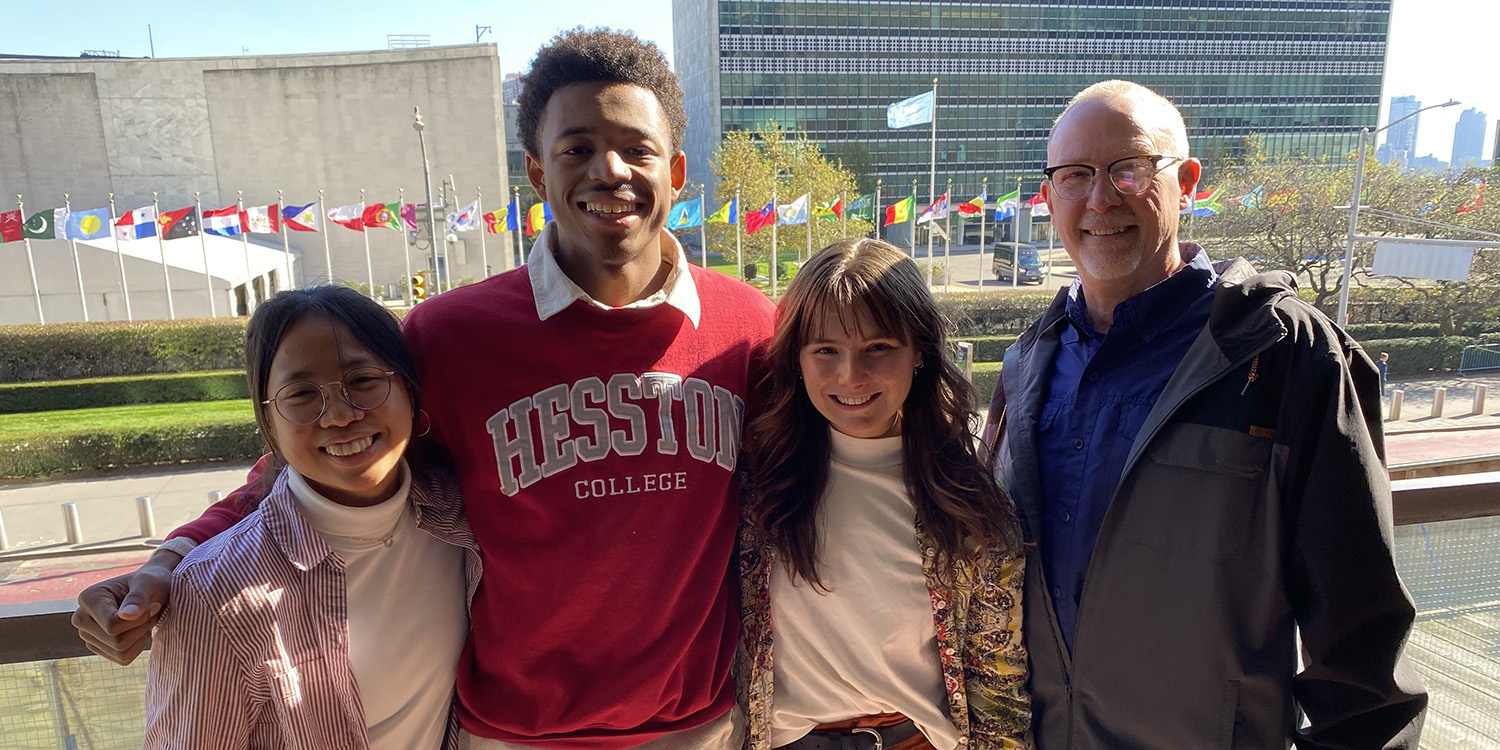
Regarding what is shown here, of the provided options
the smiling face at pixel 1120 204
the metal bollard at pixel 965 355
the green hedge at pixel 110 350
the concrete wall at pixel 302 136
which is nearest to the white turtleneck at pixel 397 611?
the metal bollard at pixel 965 355

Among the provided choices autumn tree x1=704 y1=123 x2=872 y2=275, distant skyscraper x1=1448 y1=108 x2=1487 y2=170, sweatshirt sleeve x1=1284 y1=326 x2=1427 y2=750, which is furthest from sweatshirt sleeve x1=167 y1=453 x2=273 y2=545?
distant skyscraper x1=1448 y1=108 x2=1487 y2=170

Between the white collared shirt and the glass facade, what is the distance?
5372 cm

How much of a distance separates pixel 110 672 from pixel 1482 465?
10819 millimetres

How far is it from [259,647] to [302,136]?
3882 centimetres

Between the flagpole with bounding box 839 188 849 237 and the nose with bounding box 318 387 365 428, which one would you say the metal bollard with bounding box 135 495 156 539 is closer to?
the nose with bounding box 318 387 365 428

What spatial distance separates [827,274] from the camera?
6.96 feet

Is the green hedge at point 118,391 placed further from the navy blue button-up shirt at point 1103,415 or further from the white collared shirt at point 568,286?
the navy blue button-up shirt at point 1103,415

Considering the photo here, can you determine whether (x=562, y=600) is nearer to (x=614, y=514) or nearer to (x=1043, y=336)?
(x=614, y=514)

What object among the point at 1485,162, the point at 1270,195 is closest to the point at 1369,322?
the point at 1270,195

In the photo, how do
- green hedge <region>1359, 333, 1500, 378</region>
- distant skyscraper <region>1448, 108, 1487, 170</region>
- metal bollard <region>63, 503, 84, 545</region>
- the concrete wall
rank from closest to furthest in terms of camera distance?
metal bollard <region>63, 503, 84, 545</region> → green hedge <region>1359, 333, 1500, 378</region> → the concrete wall → distant skyscraper <region>1448, 108, 1487, 170</region>

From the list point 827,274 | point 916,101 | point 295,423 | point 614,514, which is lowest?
point 614,514

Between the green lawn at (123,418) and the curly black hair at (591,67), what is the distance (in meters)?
13.5

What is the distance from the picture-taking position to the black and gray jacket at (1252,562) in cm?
166

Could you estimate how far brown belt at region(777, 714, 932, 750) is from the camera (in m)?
2.12
